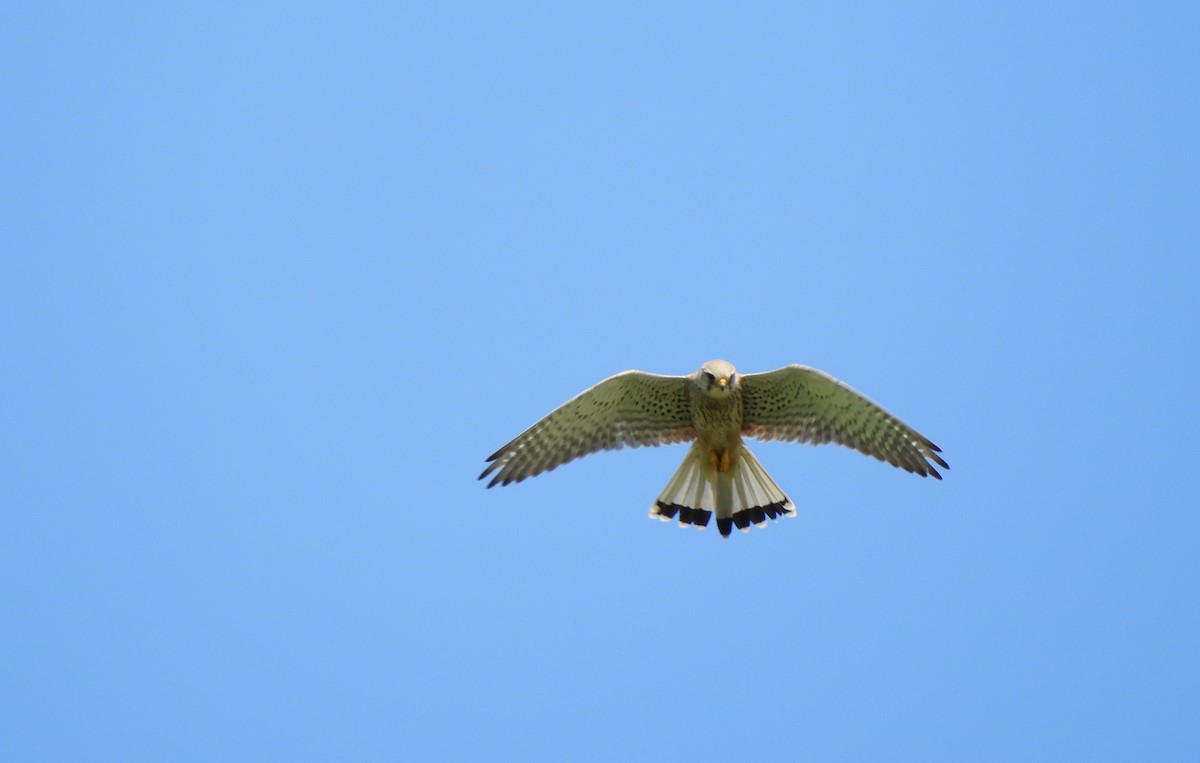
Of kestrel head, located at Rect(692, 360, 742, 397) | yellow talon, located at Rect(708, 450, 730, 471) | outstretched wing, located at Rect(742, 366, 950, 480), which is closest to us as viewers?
kestrel head, located at Rect(692, 360, 742, 397)

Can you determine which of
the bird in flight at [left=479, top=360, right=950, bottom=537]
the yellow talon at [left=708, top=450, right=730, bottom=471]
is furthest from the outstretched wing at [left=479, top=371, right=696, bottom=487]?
the yellow talon at [left=708, top=450, right=730, bottom=471]

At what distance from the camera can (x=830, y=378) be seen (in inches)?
326

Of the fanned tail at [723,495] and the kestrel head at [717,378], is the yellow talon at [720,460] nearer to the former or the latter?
the fanned tail at [723,495]

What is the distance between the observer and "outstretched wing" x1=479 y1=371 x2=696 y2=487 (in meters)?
8.46

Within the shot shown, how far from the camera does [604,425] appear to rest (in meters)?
8.73

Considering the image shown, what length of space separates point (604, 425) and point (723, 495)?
3.11 feet

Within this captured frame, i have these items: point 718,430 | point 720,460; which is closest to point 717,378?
point 718,430

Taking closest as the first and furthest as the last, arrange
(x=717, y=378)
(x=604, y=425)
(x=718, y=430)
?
1. (x=717, y=378)
2. (x=718, y=430)
3. (x=604, y=425)

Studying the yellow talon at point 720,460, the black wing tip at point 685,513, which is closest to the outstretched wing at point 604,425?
the yellow talon at point 720,460

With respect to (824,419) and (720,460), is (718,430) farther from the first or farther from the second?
(824,419)

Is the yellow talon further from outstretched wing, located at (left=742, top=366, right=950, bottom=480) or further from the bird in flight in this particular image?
outstretched wing, located at (left=742, top=366, right=950, bottom=480)

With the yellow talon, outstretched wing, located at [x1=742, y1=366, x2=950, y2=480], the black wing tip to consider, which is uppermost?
outstretched wing, located at [x1=742, y1=366, x2=950, y2=480]

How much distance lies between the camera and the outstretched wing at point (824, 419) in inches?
330

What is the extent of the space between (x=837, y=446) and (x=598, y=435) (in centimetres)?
161
